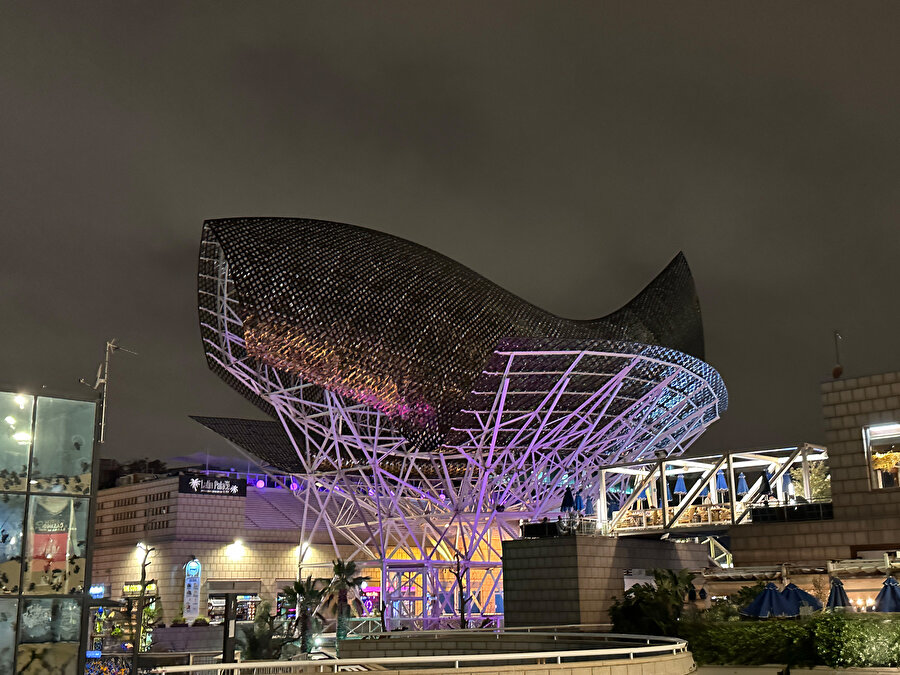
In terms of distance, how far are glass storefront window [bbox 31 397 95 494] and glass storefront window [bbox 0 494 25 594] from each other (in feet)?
1.31

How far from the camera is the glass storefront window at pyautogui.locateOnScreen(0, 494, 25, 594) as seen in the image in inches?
569

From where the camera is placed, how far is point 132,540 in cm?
8588

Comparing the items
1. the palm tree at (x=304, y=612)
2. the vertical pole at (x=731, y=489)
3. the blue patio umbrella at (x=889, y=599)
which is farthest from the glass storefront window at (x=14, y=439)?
the palm tree at (x=304, y=612)

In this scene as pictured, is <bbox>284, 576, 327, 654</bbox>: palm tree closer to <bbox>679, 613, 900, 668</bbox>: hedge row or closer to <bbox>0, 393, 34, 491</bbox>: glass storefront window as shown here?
<bbox>679, 613, 900, 668</bbox>: hedge row

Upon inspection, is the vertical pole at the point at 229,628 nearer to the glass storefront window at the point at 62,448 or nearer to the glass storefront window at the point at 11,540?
the glass storefront window at the point at 62,448

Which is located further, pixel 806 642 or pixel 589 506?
pixel 589 506

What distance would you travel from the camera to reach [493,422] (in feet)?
173

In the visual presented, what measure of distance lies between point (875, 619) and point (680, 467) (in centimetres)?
1815

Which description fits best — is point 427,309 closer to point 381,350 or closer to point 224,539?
→ point 381,350

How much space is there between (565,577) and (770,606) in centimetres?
893

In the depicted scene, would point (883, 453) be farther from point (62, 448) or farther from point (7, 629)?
point (7, 629)

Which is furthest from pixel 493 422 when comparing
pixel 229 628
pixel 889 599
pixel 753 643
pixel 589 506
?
pixel 229 628

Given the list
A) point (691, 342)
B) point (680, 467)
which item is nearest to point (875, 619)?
point (680, 467)

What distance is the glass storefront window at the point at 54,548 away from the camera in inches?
579
